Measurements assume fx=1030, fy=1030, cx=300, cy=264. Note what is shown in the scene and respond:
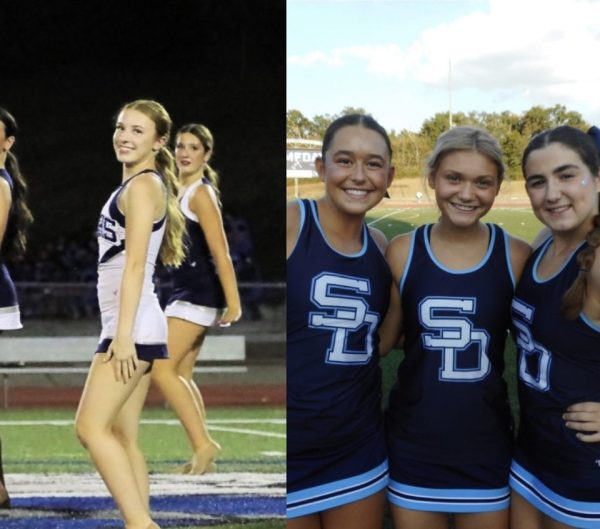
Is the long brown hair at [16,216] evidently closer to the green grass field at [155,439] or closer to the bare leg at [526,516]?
the green grass field at [155,439]

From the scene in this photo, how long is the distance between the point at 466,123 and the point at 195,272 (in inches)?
32.7

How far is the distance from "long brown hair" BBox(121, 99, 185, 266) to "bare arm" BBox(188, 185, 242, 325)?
0.05m

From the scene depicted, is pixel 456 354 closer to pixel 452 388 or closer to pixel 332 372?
pixel 452 388

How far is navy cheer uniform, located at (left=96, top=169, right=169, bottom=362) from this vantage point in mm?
2588

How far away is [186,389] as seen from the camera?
2662 mm

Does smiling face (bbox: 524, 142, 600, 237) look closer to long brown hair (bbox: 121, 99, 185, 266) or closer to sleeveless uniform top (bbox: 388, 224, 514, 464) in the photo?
sleeveless uniform top (bbox: 388, 224, 514, 464)

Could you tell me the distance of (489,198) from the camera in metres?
2.70

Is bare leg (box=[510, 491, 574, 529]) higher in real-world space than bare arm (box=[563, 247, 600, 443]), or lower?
lower

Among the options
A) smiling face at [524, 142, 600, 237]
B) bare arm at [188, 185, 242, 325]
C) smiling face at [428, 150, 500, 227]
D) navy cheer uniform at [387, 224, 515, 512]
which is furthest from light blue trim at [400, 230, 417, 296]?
bare arm at [188, 185, 242, 325]

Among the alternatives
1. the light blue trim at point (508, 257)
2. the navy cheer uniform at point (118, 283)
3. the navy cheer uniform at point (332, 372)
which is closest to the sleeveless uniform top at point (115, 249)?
the navy cheer uniform at point (118, 283)

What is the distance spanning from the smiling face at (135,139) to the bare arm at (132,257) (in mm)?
53

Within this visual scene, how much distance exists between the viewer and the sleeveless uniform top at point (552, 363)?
2.56 m

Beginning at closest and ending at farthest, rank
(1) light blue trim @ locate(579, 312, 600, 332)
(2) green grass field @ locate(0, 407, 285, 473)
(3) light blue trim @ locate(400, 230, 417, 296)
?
(1) light blue trim @ locate(579, 312, 600, 332) < (2) green grass field @ locate(0, 407, 285, 473) < (3) light blue trim @ locate(400, 230, 417, 296)

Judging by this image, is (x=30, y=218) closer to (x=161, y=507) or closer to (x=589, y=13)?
(x=161, y=507)
